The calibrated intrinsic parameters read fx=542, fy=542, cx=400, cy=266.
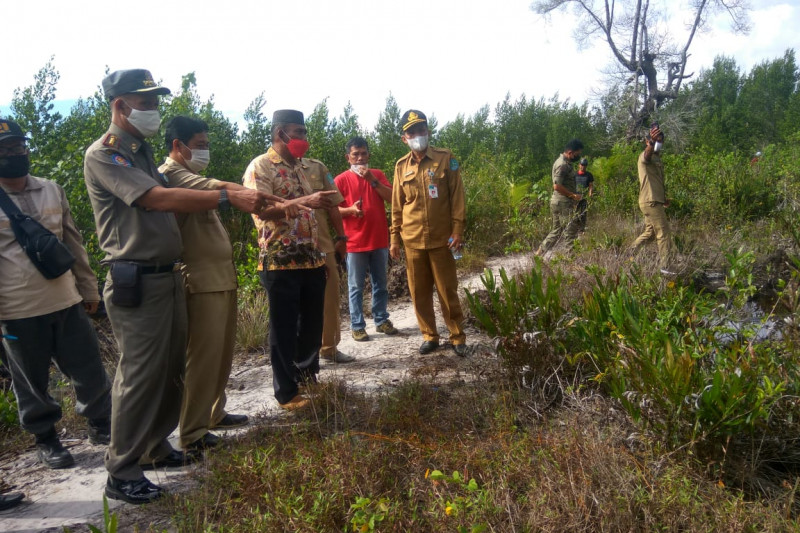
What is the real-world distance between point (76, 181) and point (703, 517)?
20.4ft

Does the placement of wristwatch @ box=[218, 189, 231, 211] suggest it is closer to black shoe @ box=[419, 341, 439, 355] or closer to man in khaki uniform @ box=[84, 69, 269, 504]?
man in khaki uniform @ box=[84, 69, 269, 504]

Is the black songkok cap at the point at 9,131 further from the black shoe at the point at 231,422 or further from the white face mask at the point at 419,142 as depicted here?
the white face mask at the point at 419,142

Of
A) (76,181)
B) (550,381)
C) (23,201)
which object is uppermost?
(76,181)

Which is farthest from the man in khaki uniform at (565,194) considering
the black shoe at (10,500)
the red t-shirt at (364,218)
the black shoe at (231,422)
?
the black shoe at (10,500)

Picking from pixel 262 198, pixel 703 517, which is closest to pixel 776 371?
pixel 703 517

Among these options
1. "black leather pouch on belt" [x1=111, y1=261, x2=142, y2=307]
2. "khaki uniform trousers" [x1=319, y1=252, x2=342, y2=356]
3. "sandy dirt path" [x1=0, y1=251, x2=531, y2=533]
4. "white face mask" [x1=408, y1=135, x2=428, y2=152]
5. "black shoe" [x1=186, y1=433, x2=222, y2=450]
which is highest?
"white face mask" [x1=408, y1=135, x2=428, y2=152]

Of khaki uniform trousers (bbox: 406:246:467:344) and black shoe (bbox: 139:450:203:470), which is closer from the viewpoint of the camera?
black shoe (bbox: 139:450:203:470)

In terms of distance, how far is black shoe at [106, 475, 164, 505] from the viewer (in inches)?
101

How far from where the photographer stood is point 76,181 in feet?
19.0

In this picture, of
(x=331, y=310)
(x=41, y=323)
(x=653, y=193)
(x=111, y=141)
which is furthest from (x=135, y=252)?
(x=653, y=193)

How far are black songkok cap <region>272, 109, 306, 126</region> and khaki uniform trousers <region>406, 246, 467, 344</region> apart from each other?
1.51 m

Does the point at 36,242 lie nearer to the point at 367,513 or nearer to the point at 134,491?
the point at 134,491

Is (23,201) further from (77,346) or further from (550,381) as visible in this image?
(550,381)

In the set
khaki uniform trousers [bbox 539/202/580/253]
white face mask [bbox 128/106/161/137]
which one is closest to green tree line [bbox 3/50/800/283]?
khaki uniform trousers [bbox 539/202/580/253]
